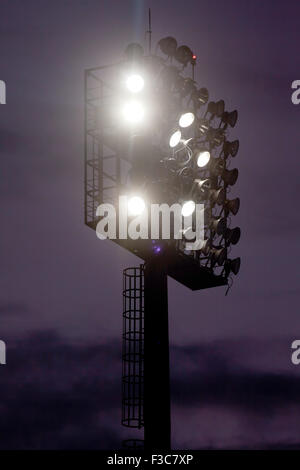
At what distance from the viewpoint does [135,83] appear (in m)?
30.4

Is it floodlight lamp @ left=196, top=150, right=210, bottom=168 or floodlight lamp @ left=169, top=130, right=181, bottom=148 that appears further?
floodlight lamp @ left=196, top=150, right=210, bottom=168

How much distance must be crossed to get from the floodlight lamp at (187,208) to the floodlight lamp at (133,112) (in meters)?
2.95

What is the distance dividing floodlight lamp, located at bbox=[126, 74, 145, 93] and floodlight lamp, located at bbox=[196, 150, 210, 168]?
300 cm

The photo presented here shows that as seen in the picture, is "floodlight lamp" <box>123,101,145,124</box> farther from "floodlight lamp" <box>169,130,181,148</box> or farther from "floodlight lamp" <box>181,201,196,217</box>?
"floodlight lamp" <box>181,201,196,217</box>

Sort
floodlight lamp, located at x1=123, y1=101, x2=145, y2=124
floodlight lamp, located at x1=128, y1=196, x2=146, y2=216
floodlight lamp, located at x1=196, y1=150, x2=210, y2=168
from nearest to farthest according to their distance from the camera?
floodlight lamp, located at x1=128, y1=196, x2=146, y2=216, floodlight lamp, located at x1=123, y1=101, x2=145, y2=124, floodlight lamp, located at x1=196, y1=150, x2=210, y2=168

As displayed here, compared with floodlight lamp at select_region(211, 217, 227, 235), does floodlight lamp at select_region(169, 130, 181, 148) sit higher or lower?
higher

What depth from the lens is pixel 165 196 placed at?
30109 millimetres

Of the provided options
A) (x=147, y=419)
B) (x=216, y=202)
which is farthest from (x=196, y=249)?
(x=147, y=419)

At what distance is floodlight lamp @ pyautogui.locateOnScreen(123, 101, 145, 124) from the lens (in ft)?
99.4

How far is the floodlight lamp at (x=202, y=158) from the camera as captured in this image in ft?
104

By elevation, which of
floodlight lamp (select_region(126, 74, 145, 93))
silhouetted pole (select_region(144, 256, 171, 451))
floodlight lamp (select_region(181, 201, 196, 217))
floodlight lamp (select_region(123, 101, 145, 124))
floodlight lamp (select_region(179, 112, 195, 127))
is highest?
floodlight lamp (select_region(126, 74, 145, 93))

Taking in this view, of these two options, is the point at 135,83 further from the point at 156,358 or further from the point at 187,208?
the point at 156,358

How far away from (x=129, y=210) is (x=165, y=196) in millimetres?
1555
